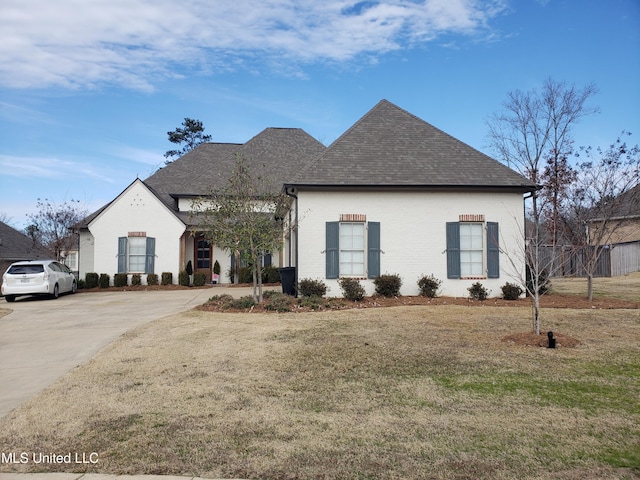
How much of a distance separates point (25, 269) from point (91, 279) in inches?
150

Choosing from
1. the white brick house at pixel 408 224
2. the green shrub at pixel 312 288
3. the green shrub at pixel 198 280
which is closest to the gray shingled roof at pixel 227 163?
the green shrub at pixel 198 280

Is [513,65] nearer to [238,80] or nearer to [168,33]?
[238,80]

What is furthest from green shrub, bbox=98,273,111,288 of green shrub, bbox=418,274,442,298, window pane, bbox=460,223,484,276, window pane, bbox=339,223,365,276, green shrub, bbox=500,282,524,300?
green shrub, bbox=500,282,524,300

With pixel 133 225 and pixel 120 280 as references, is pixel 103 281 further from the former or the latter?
pixel 133 225

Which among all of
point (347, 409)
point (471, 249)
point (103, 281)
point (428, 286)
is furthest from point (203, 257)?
point (347, 409)

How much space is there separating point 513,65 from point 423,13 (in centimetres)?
657

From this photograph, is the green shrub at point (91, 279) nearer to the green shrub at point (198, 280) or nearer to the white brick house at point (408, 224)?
the green shrub at point (198, 280)

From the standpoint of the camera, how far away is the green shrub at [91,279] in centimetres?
1995

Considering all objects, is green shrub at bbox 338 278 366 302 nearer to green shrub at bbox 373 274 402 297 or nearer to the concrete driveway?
green shrub at bbox 373 274 402 297

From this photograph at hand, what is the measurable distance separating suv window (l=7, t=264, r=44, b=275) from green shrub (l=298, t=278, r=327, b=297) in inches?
392

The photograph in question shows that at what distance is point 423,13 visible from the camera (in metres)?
12.6

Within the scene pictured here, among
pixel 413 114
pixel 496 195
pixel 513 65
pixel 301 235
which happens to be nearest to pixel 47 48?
pixel 301 235

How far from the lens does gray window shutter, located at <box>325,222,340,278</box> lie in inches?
560

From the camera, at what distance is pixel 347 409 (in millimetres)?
4742
